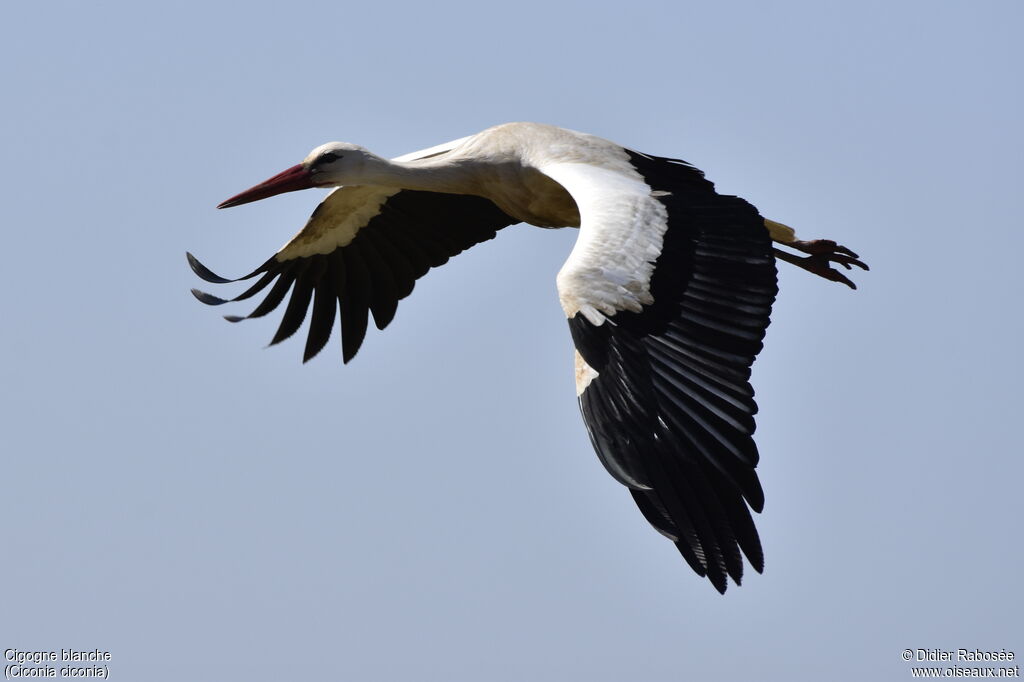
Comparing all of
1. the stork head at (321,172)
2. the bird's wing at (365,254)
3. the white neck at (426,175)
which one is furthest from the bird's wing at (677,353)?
the bird's wing at (365,254)

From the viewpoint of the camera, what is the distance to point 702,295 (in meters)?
8.66

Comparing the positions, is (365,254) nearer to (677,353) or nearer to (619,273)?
(619,273)

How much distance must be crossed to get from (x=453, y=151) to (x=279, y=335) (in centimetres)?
182

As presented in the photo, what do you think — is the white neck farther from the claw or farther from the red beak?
the claw

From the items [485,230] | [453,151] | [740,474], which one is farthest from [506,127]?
[740,474]

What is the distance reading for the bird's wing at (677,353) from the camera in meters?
8.01

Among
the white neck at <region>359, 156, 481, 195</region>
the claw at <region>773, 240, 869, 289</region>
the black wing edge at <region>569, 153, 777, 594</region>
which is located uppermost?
Result: the white neck at <region>359, 156, 481, 195</region>

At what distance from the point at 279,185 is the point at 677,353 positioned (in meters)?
3.29

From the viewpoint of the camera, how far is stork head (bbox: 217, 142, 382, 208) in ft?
34.4

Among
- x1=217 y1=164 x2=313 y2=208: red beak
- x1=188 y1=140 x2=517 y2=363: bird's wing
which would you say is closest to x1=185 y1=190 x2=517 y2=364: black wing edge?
x1=188 y1=140 x2=517 y2=363: bird's wing

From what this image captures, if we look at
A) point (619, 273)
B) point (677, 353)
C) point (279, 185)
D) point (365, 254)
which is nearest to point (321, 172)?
point (279, 185)

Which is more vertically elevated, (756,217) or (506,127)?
(506,127)

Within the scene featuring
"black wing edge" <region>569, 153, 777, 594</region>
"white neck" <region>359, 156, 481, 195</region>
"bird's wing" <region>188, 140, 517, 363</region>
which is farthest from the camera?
"bird's wing" <region>188, 140, 517, 363</region>

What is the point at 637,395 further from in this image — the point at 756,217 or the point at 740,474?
the point at 756,217
